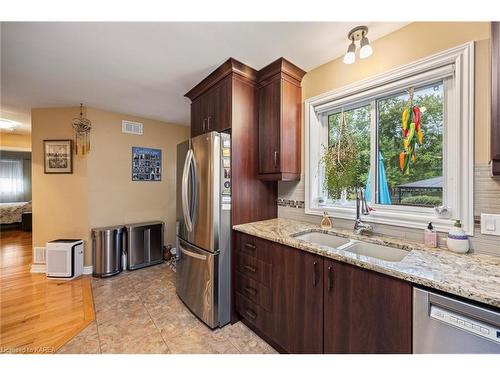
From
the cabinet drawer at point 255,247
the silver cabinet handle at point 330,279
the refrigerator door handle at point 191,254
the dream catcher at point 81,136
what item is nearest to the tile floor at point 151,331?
the refrigerator door handle at point 191,254

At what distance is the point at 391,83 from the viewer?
1599mm

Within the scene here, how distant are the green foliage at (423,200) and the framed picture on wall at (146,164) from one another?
3637 millimetres

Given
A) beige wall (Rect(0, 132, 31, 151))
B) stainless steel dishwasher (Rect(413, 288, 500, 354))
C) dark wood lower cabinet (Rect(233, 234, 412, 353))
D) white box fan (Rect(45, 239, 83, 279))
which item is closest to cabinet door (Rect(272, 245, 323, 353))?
dark wood lower cabinet (Rect(233, 234, 412, 353))

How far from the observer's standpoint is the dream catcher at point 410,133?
5.16ft

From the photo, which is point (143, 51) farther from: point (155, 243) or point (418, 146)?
point (155, 243)

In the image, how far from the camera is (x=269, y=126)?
206 cm

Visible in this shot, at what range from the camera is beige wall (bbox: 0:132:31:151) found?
4.95 m

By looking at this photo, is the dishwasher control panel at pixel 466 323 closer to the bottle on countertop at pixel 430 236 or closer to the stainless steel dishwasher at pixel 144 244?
the bottle on countertop at pixel 430 236

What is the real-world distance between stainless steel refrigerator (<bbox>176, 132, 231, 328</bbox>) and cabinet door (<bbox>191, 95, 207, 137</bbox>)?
0.41m

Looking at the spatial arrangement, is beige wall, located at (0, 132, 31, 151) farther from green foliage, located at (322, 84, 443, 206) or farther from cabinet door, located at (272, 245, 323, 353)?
green foliage, located at (322, 84, 443, 206)

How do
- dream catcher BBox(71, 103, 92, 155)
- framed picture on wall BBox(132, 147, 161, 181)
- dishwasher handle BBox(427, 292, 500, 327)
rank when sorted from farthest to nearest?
framed picture on wall BBox(132, 147, 161, 181), dream catcher BBox(71, 103, 92, 155), dishwasher handle BBox(427, 292, 500, 327)

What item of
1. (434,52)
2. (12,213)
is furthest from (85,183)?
(12,213)

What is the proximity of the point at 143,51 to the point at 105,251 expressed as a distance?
2666 millimetres

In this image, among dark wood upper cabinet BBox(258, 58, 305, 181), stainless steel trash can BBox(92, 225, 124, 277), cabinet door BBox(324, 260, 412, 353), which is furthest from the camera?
stainless steel trash can BBox(92, 225, 124, 277)
